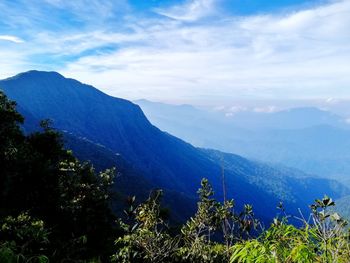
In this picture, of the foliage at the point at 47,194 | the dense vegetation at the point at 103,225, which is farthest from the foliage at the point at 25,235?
the foliage at the point at 47,194

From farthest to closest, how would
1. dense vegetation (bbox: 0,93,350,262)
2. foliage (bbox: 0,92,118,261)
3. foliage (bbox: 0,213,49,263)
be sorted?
1. foliage (bbox: 0,92,118,261)
2. foliage (bbox: 0,213,49,263)
3. dense vegetation (bbox: 0,93,350,262)

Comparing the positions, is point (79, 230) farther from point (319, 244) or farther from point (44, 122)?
point (319, 244)

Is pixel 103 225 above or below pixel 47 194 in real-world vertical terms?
below

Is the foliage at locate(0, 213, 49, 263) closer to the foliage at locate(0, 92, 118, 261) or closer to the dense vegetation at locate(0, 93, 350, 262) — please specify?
the dense vegetation at locate(0, 93, 350, 262)

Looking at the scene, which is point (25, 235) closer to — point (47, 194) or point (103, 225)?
point (47, 194)

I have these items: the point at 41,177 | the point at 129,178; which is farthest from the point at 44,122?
the point at 129,178

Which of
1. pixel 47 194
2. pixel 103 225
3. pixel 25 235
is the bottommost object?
pixel 103 225

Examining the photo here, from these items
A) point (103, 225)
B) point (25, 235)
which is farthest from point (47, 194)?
point (25, 235)

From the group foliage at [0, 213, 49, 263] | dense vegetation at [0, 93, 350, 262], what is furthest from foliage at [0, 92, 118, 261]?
foliage at [0, 213, 49, 263]
